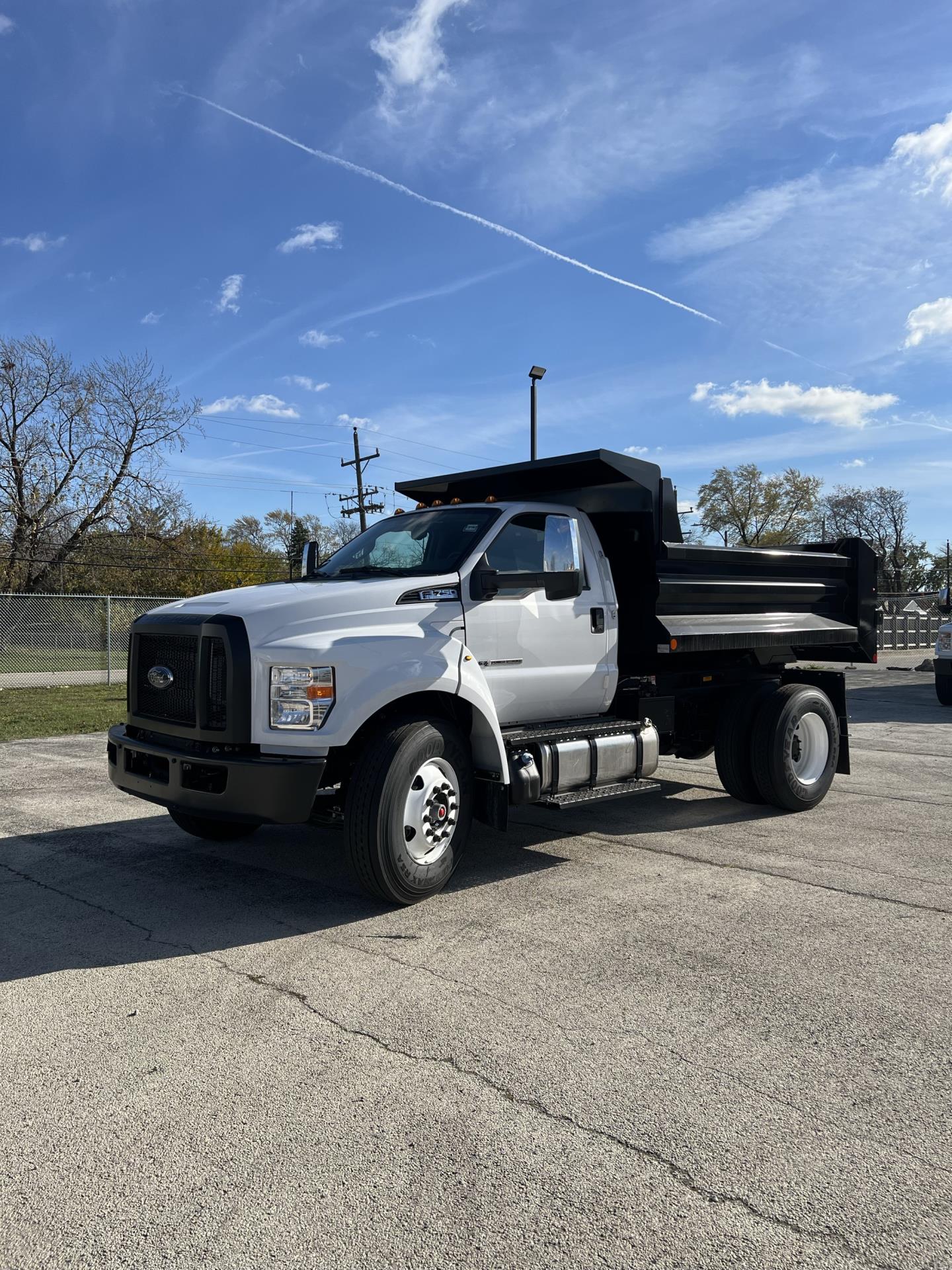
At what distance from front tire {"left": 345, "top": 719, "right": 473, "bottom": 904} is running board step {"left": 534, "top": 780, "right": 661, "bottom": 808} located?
72 cm

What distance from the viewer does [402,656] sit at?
5211mm

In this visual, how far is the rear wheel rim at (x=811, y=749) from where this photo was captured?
7.94 m

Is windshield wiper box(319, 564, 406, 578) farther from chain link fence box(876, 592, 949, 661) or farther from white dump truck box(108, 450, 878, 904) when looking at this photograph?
chain link fence box(876, 592, 949, 661)

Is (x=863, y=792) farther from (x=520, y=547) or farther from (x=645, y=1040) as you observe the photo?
(x=645, y=1040)

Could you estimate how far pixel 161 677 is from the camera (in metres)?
5.37

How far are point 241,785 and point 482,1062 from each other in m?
2.00

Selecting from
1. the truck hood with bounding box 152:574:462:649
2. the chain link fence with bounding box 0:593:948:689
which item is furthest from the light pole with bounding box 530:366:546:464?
the truck hood with bounding box 152:574:462:649

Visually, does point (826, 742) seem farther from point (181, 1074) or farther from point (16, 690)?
point (16, 690)

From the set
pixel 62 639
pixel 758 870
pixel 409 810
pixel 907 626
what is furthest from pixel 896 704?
pixel 907 626

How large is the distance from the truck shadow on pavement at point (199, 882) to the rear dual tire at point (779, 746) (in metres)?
0.26

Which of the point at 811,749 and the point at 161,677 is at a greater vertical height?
the point at 161,677

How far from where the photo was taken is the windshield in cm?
598

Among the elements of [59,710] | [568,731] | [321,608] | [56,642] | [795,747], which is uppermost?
[321,608]

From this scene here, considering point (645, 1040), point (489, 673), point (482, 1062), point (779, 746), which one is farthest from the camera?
point (779, 746)
